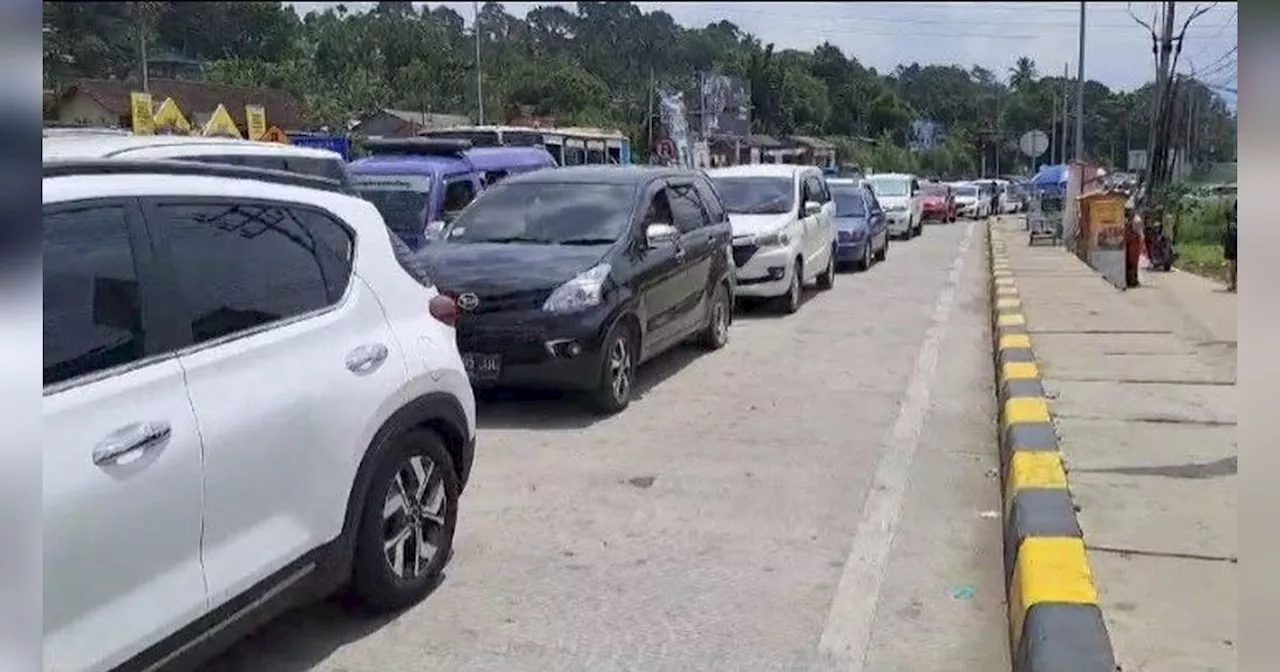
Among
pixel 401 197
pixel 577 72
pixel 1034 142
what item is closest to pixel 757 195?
pixel 401 197

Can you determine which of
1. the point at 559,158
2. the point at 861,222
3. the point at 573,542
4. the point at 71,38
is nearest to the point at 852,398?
the point at 573,542

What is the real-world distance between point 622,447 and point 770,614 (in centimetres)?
278

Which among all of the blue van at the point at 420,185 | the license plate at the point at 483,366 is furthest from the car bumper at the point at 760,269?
the license plate at the point at 483,366

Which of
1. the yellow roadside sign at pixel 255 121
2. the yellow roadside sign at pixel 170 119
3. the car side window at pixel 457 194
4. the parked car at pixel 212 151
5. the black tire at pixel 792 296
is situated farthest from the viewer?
the yellow roadside sign at pixel 255 121

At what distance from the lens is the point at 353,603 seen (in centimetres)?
452

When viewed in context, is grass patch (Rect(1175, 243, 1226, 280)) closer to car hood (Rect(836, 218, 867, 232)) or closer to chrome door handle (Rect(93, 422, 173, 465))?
car hood (Rect(836, 218, 867, 232))

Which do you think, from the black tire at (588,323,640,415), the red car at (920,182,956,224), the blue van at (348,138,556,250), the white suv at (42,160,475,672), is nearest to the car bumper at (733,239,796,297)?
the blue van at (348,138,556,250)

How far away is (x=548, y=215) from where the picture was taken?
9.02 metres

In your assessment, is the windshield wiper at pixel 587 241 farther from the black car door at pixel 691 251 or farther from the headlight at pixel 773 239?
the headlight at pixel 773 239

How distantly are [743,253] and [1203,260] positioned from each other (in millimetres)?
10895

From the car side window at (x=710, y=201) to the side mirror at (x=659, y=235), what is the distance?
1700 millimetres

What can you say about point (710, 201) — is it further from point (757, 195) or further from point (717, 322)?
point (757, 195)

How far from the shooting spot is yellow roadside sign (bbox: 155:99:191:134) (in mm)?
14156

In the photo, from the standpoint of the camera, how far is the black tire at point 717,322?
419 inches
